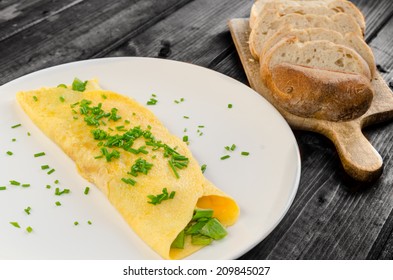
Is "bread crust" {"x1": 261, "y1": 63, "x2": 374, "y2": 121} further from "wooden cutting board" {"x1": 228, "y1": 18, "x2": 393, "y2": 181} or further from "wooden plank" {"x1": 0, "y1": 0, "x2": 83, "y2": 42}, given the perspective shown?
"wooden plank" {"x1": 0, "y1": 0, "x2": 83, "y2": 42}

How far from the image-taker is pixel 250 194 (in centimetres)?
240

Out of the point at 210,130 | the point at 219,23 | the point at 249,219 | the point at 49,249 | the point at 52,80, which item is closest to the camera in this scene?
the point at 49,249

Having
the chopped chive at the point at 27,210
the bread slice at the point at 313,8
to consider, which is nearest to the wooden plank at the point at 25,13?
the bread slice at the point at 313,8

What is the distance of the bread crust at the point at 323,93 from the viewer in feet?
9.35

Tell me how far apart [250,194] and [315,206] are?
0.34 metres

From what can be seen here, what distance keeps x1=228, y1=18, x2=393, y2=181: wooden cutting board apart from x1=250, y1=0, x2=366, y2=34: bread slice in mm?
Result: 292

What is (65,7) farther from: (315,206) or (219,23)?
(315,206)

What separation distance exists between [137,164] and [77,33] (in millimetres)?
1680

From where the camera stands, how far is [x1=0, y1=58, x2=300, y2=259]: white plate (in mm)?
2160

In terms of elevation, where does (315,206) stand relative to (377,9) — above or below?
above

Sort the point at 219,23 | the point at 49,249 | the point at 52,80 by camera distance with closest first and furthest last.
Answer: the point at 49,249 < the point at 52,80 < the point at 219,23

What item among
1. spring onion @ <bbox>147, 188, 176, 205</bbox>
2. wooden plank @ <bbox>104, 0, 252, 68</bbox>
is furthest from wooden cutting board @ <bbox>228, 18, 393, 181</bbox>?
spring onion @ <bbox>147, 188, 176, 205</bbox>

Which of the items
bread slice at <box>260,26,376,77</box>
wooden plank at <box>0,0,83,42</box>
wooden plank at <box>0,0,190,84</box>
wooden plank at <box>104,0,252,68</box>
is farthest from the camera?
wooden plank at <box>0,0,83,42</box>
